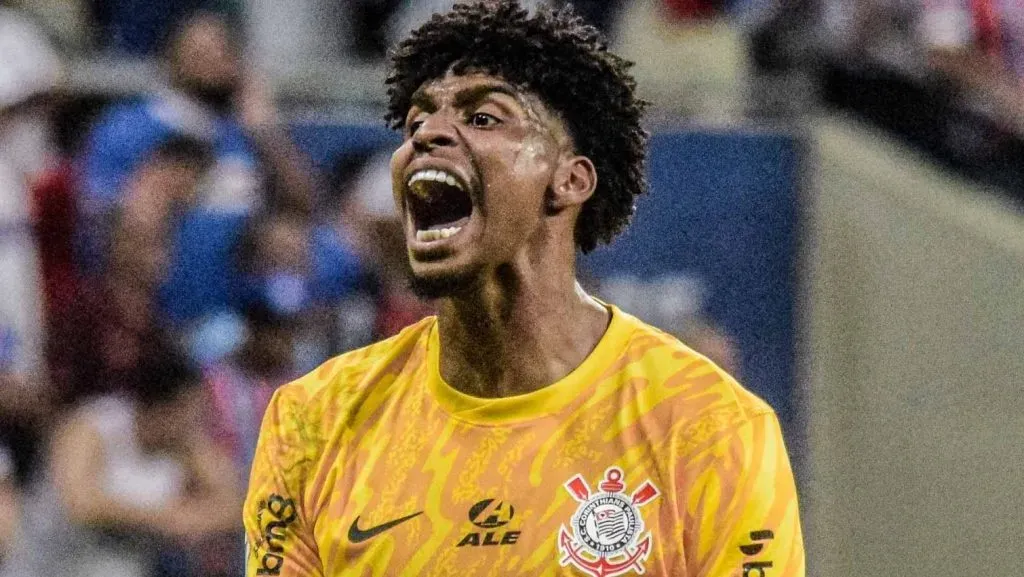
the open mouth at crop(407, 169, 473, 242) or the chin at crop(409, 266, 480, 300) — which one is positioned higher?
the open mouth at crop(407, 169, 473, 242)

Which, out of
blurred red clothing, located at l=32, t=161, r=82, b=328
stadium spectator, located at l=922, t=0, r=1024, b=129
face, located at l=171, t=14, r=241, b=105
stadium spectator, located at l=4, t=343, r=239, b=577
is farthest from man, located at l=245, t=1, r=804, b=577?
stadium spectator, located at l=922, t=0, r=1024, b=129

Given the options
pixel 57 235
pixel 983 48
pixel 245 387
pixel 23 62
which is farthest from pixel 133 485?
pixel 983 48

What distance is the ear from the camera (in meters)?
3.62

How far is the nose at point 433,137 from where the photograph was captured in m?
3.50

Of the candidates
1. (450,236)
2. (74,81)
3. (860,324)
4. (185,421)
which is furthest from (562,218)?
(860,324)

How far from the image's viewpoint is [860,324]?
27.0ft

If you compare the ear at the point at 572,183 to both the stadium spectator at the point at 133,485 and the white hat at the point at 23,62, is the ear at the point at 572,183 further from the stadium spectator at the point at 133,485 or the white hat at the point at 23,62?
the white hat at the point at 23,62

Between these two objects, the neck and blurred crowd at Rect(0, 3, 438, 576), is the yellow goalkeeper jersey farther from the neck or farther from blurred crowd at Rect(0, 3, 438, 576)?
blurred crowd at Rect(0, 3, 438, 576)

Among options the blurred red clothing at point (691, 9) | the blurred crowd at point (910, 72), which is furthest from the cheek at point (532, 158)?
the blurred red clothing at point (691, 9)

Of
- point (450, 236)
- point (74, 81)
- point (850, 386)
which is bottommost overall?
point (850, 386)

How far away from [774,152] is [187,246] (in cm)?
275

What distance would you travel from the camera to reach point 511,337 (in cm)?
364

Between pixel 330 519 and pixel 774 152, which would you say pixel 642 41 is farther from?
pixel 330 519

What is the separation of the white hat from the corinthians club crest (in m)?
3.44
